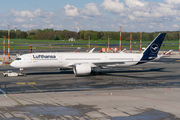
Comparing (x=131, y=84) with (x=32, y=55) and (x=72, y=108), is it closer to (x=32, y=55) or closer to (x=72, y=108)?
(x=72, y=108)

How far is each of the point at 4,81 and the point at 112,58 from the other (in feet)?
69.6

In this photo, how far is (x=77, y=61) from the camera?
47125 mm

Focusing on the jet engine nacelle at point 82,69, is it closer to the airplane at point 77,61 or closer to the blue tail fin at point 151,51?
the airplane at point 77,61

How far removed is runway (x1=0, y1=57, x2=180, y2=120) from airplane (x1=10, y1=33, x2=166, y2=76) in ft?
21.1

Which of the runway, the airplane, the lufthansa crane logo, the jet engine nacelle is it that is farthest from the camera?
the lufthansa crane logo

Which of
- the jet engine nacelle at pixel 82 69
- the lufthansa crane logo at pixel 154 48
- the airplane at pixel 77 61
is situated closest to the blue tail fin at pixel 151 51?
the lufthansa crane logo at pixel 154 48

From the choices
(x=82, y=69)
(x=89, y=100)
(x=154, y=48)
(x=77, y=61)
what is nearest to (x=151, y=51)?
(x=154, y=48)

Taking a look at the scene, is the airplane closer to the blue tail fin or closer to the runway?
the blue tail fin

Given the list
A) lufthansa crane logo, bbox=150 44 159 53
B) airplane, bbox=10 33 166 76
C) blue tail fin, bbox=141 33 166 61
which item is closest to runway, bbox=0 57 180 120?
airplane, bbox=10 33 166 76

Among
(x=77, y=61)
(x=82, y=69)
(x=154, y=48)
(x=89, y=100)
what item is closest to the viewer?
(x=89, y=100)

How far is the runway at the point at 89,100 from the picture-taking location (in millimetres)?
21656

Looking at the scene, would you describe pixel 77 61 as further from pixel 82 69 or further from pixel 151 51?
pixel 151 51

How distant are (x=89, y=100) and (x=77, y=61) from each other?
2074 cm

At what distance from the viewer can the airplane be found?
148 feet
